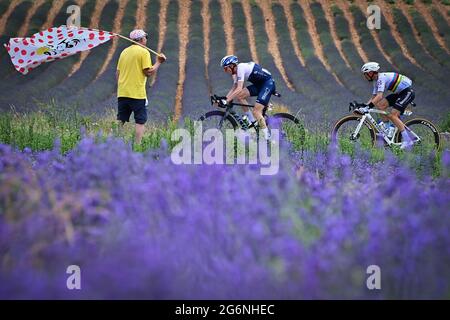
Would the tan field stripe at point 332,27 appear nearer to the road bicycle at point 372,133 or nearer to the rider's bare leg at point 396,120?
the road bicycle at point 372,133

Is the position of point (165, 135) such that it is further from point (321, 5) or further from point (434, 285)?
point (321, 5)

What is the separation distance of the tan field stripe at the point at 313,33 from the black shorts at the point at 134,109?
14.1 meters

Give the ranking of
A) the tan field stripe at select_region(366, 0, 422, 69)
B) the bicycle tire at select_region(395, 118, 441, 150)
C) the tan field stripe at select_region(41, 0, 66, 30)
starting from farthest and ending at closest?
the tan field stripe at select_region(41, 0, 66, 30) < the tan field stripe at select_region(366, 0, 422, 69) < the bicycle tire at select_region(395, 118, 441, 150)

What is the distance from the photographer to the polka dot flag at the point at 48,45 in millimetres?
8047

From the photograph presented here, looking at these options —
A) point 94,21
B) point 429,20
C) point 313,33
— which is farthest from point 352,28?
point 94,21

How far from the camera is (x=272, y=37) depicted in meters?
30.2

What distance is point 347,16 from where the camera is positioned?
33625mm

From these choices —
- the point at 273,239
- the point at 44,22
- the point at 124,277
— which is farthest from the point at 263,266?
the point at 44,22

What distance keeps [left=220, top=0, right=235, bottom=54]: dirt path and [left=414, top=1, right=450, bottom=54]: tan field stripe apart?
7.83 metres

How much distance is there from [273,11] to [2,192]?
31627 mm

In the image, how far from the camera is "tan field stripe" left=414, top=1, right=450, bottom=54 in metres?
28.5

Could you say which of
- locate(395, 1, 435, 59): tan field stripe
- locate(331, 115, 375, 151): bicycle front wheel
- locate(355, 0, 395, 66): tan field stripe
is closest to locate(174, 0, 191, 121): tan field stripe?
locate(355, 0, 395, 66): tan field stripe

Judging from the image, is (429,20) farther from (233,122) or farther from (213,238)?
(213,238)

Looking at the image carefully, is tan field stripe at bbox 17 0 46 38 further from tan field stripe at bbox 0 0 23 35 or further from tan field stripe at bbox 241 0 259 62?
tan field stripe at bbox 241 0 259 62
